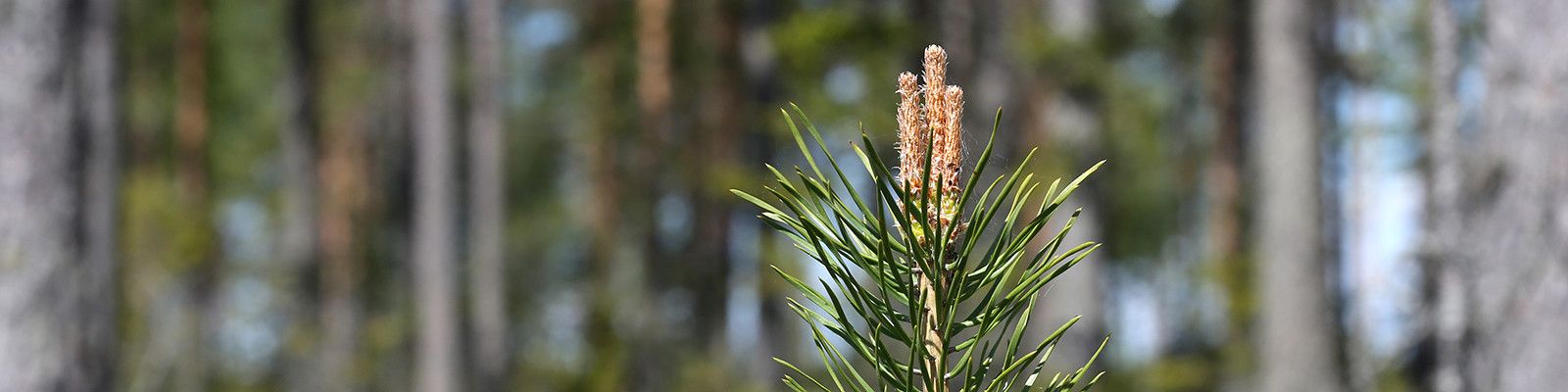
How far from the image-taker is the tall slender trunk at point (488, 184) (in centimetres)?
1288

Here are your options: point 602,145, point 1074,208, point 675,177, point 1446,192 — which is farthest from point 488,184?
point 1446,192

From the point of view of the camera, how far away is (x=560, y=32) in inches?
871

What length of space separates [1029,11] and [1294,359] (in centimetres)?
445

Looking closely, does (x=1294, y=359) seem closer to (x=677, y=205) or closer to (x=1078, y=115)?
(x=1078, y=115)

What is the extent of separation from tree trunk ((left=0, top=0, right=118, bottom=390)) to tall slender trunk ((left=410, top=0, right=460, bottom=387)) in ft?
21.6

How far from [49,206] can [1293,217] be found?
20.7 ft

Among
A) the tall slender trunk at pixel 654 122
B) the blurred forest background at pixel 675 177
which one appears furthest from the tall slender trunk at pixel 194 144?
the tall slender trunk at pixel 654 122

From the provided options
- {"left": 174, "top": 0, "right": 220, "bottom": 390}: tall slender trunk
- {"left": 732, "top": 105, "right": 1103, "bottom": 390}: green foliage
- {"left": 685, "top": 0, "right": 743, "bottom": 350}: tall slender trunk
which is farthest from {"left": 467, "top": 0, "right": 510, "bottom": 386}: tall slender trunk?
{"left": 732, "top": 105, "right": 1103, "bottom": 390}: green foliage

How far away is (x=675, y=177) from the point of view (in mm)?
16969

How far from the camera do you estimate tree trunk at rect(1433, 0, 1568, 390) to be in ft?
10.8

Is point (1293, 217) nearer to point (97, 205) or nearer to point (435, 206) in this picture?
point (97, 205)

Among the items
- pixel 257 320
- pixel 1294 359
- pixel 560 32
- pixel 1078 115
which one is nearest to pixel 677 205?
Answer: pixel 560 32

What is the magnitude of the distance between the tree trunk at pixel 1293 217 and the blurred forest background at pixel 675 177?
19mm

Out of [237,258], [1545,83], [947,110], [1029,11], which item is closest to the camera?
[947,110]
